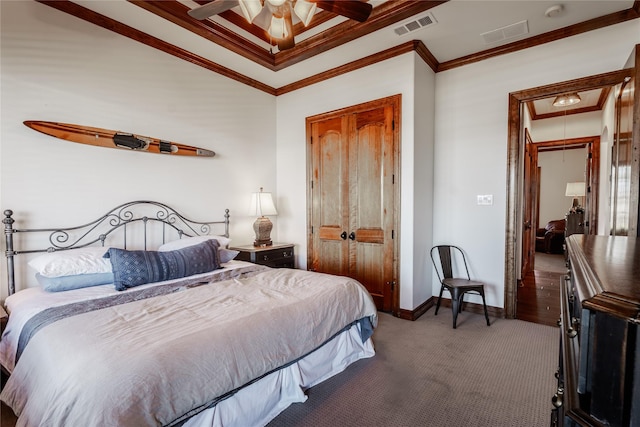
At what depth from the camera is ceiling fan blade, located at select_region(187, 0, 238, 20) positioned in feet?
6.67

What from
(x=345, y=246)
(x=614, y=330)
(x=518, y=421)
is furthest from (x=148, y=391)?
(x=345, y=246)

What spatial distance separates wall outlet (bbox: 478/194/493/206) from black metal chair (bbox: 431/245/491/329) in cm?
60

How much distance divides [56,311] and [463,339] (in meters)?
3.15

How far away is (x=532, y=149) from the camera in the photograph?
5.81 m

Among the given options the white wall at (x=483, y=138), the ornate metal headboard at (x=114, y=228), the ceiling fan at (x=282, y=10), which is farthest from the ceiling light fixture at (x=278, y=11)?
the white wall at (x=483, y=138)

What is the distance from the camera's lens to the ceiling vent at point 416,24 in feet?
9.30

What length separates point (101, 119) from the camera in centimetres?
274

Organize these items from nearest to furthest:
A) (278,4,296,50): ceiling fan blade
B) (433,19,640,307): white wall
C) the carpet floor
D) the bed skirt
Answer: the bed skirt < the carpet floor < (278,4,296,50): ceiling fan blade < (433,19,640,307): white wall

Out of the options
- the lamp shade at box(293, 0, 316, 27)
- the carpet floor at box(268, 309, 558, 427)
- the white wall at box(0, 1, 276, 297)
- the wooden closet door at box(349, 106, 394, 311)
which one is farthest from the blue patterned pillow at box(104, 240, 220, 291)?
the lamp shade at box(293, 0, 316, 27)

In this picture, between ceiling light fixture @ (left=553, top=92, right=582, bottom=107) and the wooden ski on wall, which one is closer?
the wooden ski on wall

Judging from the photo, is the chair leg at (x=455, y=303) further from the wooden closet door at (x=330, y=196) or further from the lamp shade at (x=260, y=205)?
the lamp shade at (x=260, y=205)

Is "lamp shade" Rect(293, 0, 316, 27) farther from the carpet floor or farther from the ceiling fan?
the carpet floor

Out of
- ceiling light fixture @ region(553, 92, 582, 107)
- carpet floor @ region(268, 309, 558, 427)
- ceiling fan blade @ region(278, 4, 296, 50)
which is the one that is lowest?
carpet floor @ region(268, 309, 558, 427)

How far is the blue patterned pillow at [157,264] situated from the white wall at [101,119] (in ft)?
2.42
